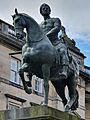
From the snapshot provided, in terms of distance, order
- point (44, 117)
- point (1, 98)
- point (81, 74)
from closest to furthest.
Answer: point (44, 117)
point (1, 98)
point (81, 74)

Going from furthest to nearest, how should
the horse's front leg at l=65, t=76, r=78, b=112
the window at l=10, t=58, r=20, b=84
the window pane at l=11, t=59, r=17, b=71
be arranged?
the window pane at l=11, t=59, r=17, b=71 → the window at l=10, t=58, r=20, b=84 → the horse's front leg at l=65, t=76, r=78, b=112

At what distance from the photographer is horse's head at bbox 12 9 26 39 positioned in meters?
13.1

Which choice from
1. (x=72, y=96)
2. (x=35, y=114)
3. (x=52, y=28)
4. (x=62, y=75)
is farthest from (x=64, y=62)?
(x=35, y=114)

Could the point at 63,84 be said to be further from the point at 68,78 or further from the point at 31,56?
the point at 31,56

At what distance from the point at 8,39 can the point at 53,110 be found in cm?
2576

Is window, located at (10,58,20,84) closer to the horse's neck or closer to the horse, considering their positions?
the horse

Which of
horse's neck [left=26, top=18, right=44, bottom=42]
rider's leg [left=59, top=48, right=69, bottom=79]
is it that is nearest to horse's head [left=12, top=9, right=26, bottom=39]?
horse's neck [left=26, top=18, right=44, bottom=42]

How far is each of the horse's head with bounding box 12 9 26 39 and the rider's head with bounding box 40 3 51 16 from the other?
105 centimetres

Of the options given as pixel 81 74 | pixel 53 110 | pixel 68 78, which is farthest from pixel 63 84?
pixel 81 74

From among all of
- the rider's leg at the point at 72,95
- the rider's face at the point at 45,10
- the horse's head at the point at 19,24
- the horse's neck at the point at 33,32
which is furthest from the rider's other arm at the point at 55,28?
the rider's leg at the point at 72,95

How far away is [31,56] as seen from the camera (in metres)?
13.1

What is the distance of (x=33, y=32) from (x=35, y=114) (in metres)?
2.10

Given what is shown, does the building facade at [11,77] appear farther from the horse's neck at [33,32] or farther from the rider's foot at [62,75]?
the horse's neck at [33,32]

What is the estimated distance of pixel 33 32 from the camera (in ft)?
44.0
